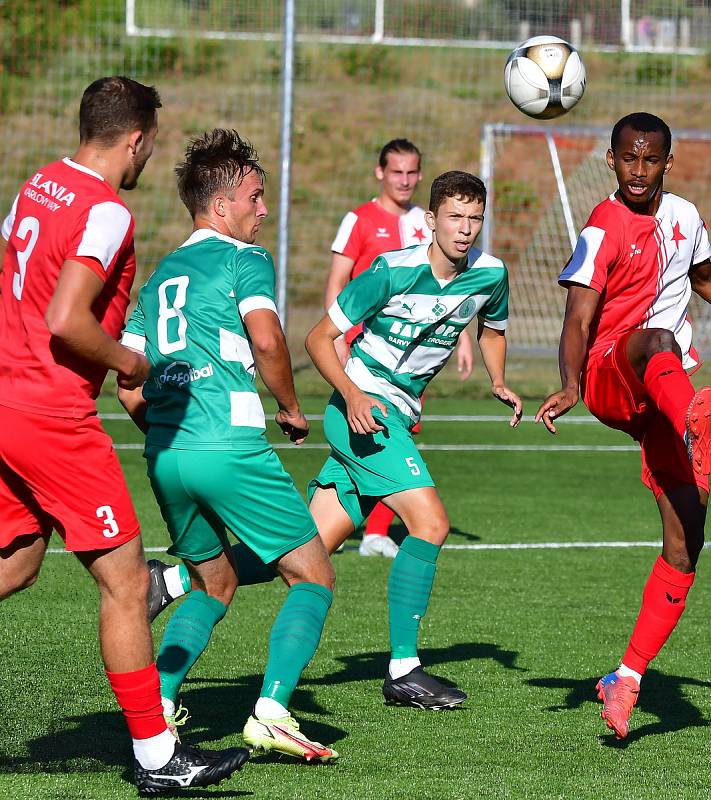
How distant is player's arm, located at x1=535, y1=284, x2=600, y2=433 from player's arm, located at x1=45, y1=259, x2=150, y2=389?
1561 mm

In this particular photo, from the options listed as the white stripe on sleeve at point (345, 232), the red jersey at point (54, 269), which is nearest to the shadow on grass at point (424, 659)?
the red jersey at point (54, 269)

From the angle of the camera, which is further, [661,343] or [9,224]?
[661,343]

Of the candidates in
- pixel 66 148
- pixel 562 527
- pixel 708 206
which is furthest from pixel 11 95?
pixel 562 527

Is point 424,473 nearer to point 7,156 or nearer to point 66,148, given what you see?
point 7,156

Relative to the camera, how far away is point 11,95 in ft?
73.6

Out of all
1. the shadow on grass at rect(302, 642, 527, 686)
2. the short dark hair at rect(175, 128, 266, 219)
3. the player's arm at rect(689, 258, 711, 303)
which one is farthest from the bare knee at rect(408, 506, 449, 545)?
the short dark hair at rect(175, 128, 266, 219)

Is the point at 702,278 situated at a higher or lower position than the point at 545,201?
higher

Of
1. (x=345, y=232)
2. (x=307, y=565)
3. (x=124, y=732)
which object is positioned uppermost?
(x=345, y=232)

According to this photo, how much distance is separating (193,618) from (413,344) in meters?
1.59

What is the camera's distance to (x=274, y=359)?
→ 4125 mm

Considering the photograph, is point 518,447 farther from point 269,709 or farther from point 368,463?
point 269,709

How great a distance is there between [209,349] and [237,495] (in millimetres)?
479

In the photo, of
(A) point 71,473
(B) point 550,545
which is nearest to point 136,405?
(A) point 71,473

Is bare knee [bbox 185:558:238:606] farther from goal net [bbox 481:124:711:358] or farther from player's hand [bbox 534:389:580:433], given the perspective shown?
goal net [bbox 481:124:711:358]
